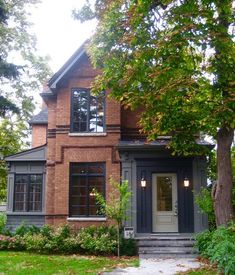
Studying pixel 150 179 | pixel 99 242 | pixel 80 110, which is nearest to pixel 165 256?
pixel 99 242

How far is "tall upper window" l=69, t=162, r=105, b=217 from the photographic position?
705 inches

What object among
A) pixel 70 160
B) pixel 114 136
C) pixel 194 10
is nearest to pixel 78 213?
pixel 70 160

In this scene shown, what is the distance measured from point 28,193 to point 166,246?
8.20 metres

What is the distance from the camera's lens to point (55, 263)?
12.8 meters

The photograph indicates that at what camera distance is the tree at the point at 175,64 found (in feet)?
39.0

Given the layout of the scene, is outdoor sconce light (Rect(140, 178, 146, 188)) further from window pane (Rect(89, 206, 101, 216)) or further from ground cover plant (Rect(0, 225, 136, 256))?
ground cover plant (Rect(0, 225, 136, 256))

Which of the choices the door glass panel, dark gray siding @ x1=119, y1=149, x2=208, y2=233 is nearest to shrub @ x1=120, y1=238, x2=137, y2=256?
dark gray siding @ x1=119, y1=149, x2=208, y2=233

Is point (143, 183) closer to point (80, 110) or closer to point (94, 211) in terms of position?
point (94, 211)

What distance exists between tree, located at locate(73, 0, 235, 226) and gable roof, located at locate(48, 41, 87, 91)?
458cm

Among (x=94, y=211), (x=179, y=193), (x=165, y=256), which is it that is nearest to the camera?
(x=165, y=256)

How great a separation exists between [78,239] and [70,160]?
4175 millimetres

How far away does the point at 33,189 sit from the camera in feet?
68.4

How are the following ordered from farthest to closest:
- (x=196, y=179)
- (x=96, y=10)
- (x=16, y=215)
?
(x=16, y=215), (x=196, y=179), (x=96, y=10)

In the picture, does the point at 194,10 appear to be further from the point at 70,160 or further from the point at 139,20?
the point at 70,160
